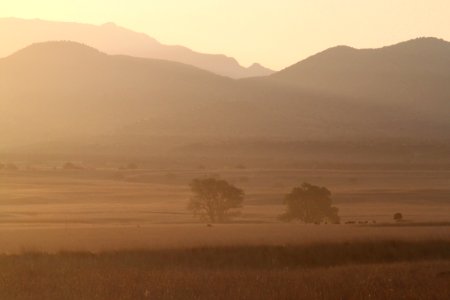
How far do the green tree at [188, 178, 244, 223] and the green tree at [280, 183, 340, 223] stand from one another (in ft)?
11.1

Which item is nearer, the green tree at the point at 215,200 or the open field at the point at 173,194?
the open field at the point at 173,194

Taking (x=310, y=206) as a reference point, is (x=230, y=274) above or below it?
below

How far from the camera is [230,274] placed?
2025cm

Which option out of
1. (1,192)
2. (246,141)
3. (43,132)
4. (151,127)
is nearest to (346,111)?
(151,127)

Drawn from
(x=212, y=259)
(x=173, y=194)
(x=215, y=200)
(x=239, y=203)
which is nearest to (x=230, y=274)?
(x=212, y=259)

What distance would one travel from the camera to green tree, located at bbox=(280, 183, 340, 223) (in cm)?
4828

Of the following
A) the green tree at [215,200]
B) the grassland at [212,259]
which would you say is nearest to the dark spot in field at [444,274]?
the grassland at [212,259]

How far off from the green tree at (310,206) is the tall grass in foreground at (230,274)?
20.6 meters

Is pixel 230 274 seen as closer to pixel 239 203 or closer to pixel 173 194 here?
pixel 239 203

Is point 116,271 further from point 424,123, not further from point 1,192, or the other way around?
point 424,123

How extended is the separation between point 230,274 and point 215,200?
3094 cm

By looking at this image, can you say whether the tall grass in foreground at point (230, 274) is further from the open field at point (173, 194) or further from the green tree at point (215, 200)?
the green tree at point (215, 200)

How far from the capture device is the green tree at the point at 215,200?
166ft

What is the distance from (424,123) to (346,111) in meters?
16.0
